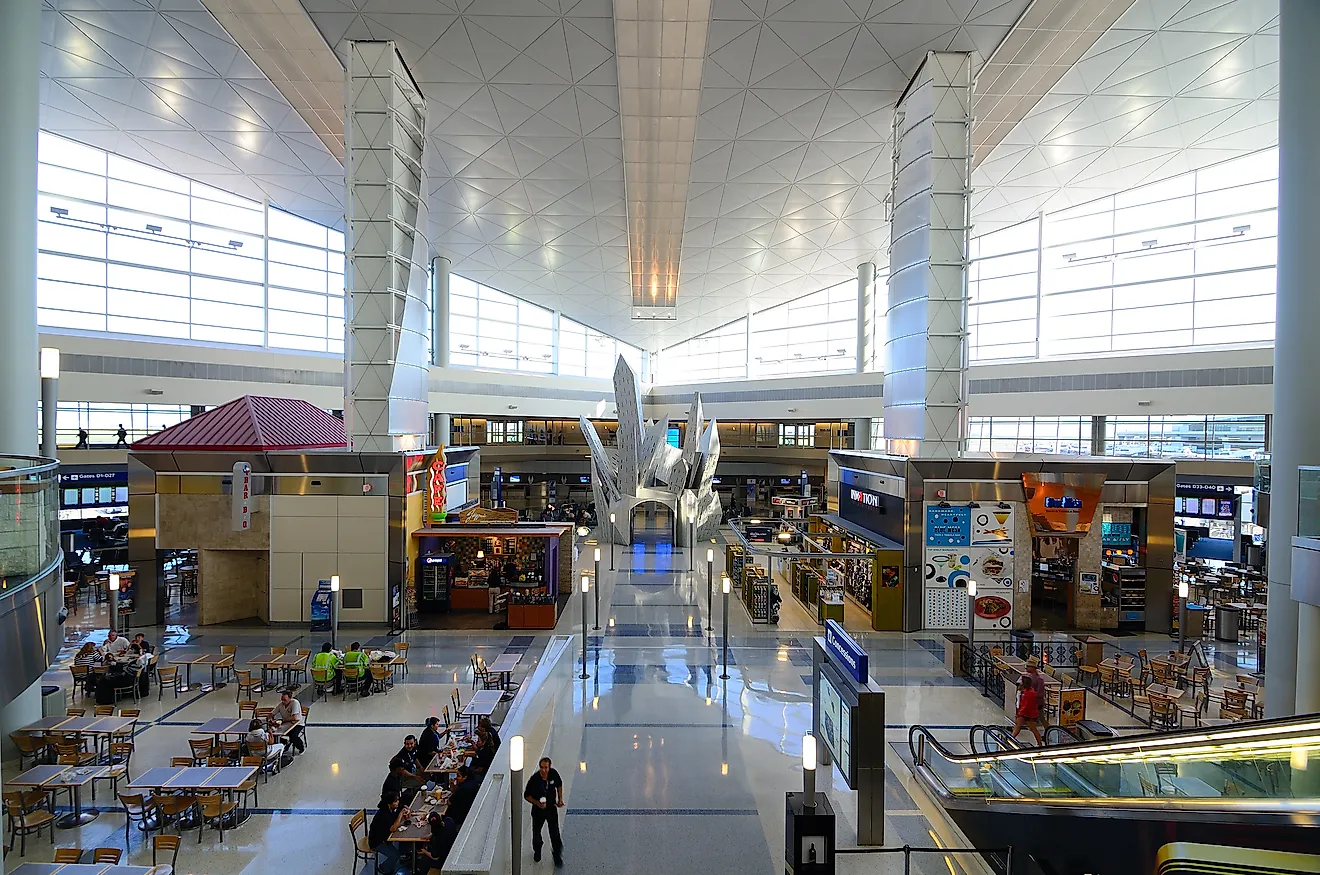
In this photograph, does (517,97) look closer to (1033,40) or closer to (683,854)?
(1033,40)

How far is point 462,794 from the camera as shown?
8016 millimetres

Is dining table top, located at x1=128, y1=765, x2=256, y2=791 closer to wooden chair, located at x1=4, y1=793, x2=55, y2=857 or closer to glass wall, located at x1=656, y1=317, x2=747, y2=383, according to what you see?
wooden chair, located at x1=4, y1=793, x2=55, y2=857

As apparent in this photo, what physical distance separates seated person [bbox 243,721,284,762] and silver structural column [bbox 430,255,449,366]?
1052 inches

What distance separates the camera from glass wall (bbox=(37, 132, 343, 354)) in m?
24.9

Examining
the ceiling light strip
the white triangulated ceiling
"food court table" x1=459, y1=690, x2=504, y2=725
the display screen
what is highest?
the white triangulated ceiling

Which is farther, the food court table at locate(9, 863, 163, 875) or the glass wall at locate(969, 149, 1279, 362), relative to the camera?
the glass wall at locate(969, 149, 1279, 362)

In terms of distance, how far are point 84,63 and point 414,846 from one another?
21.7 metres

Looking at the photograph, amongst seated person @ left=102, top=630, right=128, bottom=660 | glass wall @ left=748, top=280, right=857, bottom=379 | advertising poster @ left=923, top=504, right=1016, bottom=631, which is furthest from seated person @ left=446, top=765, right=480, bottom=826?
glass wall @ left=748, top=280, right=857, bottom=379

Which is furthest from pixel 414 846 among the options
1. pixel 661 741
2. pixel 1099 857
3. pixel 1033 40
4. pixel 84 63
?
pixel 84 63

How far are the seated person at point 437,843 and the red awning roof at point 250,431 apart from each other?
40.8 ft

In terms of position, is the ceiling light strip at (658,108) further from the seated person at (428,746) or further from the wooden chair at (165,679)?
the wooden chair at (165,679)

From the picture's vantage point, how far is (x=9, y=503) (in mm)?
5879

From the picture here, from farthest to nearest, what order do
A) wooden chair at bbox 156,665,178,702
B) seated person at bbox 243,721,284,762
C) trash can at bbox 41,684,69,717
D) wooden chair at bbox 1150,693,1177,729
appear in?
wooden chair at bbox 156,665,178,702, wooden chair at bbox 1150,693,1177,729, trash can at bbox 41,684,69,717, seated person at bbox 243,721,284,762

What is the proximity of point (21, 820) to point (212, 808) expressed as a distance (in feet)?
6.26
